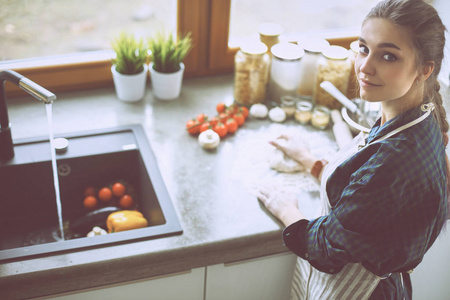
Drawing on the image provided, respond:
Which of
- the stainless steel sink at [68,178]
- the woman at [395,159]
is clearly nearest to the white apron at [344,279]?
the woman at [395,159]

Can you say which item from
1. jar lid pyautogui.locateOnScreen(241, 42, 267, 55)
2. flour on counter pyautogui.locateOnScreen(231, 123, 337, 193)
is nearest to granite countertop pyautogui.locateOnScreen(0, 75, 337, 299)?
flour on counter pyautogui.locateOnScreen(231, 123, 337, 193)

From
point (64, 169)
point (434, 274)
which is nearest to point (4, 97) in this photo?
point (64, 169)

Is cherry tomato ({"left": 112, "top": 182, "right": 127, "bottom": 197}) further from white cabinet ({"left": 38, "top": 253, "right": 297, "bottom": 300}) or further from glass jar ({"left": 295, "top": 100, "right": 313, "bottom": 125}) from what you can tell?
glass jar ({"left": 295, "top": 100, "right": 313, "bottom": 125})

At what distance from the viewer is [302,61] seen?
1842mm

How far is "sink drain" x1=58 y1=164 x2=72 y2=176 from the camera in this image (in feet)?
5.28

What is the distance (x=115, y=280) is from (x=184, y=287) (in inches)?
7.6

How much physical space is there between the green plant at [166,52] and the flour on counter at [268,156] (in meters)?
0.33

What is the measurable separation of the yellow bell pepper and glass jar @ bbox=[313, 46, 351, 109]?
77 cm

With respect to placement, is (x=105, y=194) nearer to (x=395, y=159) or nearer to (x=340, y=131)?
(x=340, y=131)

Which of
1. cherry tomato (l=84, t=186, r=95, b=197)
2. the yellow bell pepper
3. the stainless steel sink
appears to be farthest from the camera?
cherry tomato (l=84, t=186, r=95, b=197)

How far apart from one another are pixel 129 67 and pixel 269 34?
50cm

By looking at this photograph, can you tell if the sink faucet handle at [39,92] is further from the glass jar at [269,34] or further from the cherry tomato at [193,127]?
the glass jar at [269,34]

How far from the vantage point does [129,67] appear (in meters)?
1.78

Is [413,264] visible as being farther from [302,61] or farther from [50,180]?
[50,180]
